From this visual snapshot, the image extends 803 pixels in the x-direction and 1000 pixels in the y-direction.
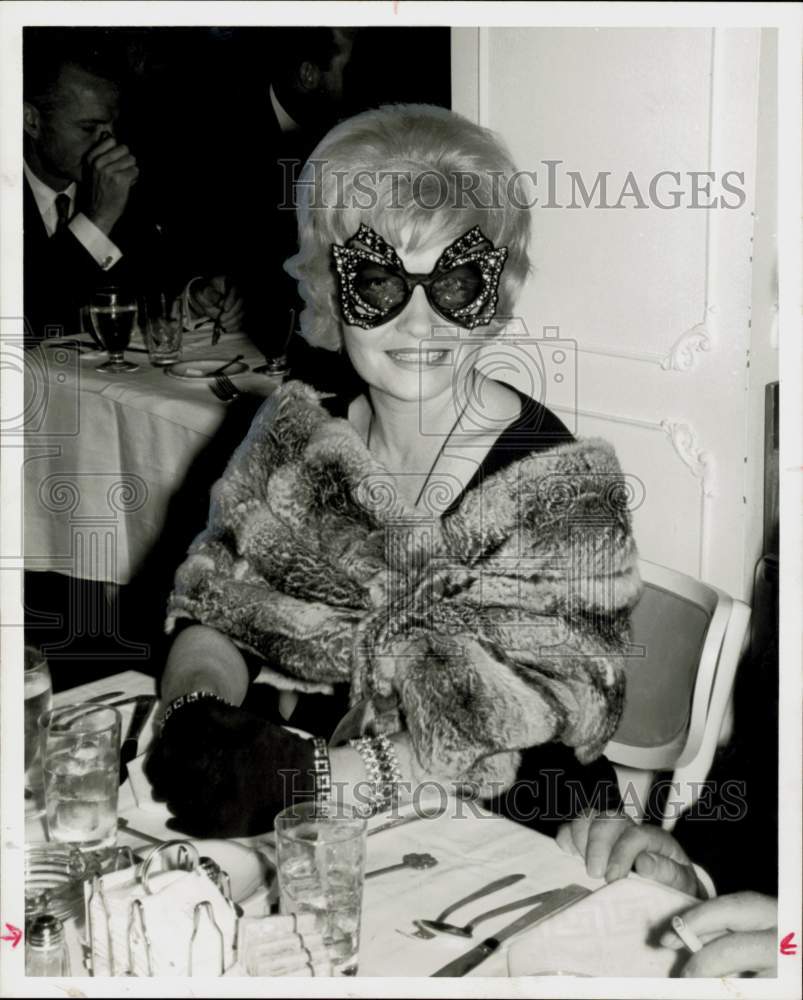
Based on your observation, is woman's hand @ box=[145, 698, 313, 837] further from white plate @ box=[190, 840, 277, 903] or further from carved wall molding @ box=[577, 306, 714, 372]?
carved wall molding @ box=[577, 306, 714, 372]

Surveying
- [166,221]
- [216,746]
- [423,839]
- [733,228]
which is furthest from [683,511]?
[166,221]

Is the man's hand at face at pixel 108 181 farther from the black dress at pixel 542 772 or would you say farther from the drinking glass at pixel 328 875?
the drinking glass at pixel 328 875

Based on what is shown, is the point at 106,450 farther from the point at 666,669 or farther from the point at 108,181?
the point at 666,669

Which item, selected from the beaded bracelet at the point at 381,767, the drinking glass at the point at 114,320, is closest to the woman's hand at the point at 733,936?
the beaded bracelet at the point at 381,767

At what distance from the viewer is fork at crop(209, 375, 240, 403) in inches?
62.0

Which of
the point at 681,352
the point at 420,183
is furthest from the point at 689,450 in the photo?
the point at 420,183

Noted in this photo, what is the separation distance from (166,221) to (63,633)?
562mm

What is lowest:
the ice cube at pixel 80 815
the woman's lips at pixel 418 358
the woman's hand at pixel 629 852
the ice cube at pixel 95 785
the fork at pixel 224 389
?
the woman's hand at pixel 629 852

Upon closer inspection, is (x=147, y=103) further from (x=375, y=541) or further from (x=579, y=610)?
(x=579, y=610)

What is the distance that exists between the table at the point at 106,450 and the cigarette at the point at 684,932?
0.80 m

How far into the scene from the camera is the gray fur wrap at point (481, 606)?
4.81 feet

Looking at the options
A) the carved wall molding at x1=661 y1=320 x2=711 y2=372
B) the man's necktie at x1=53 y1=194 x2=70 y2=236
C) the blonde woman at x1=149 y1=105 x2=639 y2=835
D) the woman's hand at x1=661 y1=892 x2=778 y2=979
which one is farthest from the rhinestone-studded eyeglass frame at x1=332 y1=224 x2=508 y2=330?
the woman's hand at x1=661 y1=892 x2=778 y2=979

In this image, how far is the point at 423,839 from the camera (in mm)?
1310

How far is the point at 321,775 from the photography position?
57.8 inches
